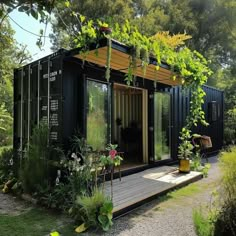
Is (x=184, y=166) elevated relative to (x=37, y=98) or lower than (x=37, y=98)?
lower

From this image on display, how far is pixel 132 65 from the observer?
15.1 ft

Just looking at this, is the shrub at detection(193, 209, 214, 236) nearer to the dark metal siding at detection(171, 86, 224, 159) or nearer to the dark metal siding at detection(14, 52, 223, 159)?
the dark metal siding at detection(14, 52, 223, 159)

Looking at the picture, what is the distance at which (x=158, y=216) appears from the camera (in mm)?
4004

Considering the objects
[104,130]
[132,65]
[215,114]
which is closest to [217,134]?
[215,114]

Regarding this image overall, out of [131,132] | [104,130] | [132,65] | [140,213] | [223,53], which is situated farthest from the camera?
[223,53]

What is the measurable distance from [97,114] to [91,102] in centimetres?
29

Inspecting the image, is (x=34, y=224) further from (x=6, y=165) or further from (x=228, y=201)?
(x=6, y=165)

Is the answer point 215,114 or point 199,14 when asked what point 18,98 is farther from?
point 199,14

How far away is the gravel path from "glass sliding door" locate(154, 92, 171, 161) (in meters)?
2.30

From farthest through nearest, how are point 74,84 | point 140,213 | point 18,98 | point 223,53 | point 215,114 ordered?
point 223,53 → point 215,114 → point 18,98 → point 74,84 → point 140,213

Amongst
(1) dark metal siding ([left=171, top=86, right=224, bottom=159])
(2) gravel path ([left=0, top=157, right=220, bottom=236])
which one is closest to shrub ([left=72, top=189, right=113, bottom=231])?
(2) gravel path ([left=0, top=157, right=220, bottom=236])

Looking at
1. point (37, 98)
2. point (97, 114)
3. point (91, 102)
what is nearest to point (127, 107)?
point (97, 114)

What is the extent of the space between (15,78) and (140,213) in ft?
14.4

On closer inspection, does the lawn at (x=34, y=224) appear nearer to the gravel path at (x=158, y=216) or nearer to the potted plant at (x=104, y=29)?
the gravel path at (x=158, y=216)
